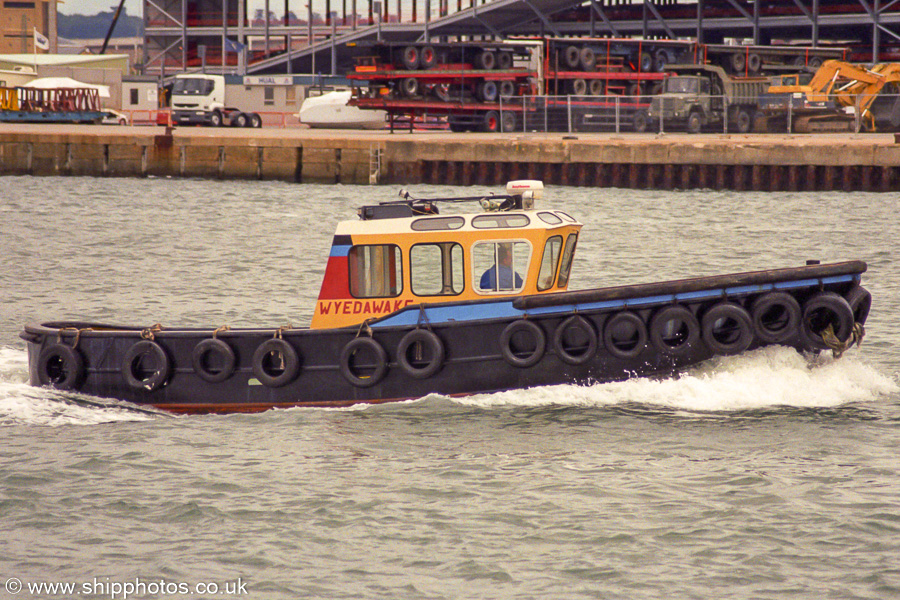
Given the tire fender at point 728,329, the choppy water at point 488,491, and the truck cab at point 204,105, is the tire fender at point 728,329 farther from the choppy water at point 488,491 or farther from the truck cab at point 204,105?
the truck cab at point 204,105

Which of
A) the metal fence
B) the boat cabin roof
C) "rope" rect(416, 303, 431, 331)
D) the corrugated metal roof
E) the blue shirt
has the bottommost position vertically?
"rope" rect(416, 303, 431, 331)

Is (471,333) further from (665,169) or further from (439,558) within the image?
(665,169)

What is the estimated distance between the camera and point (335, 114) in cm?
4909

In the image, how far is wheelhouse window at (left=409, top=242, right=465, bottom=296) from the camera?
11586 millimetres

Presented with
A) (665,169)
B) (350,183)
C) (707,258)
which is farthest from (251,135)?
(707,258)

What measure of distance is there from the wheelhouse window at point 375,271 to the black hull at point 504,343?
381mm

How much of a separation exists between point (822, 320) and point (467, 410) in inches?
157

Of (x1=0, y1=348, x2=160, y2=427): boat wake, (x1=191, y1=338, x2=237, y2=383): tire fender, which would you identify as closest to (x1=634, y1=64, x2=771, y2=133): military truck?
(x1=191, y1=338, x2=237, y2=383): tire fender

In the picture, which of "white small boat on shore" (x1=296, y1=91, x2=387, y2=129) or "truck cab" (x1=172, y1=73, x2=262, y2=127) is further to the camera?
"truck cab" (x1=172, y1=73, x2=262, y2=127)

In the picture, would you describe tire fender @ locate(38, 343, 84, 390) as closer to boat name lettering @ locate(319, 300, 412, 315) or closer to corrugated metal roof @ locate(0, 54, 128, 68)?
boat name lettering @ locate(319, 300, 412, 315)

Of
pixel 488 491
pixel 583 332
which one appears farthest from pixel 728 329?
pixel 488 491

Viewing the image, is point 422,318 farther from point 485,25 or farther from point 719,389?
point 485,25

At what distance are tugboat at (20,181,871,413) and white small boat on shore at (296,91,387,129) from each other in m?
38.0

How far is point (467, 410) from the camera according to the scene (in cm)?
1174
